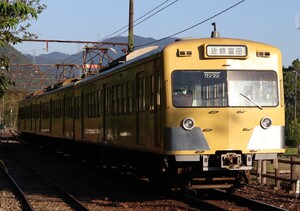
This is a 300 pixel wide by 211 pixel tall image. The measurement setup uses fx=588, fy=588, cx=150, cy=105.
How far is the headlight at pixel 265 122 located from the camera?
11109mm

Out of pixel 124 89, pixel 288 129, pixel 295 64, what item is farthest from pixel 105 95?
pixel 295 64

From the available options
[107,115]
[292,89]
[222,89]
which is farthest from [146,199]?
[292,89]

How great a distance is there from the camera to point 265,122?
36.4ft

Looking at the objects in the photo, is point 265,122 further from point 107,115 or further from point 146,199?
point 107,115

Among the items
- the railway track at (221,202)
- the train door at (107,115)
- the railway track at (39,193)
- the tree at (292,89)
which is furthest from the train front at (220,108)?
the tree at (292,89)

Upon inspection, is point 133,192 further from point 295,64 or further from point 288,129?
point 295,64

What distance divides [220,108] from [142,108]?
6.80ft

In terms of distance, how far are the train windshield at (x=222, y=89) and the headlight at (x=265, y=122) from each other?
0.26 m

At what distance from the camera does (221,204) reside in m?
11.3

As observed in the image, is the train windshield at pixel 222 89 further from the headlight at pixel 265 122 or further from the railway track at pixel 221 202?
the railway track at pixel 221 202

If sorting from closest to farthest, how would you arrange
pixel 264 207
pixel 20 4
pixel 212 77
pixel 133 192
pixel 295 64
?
pixel 20 4
pixel 264 207
pixel 212 77
pixel 133 192
pixel 295 64

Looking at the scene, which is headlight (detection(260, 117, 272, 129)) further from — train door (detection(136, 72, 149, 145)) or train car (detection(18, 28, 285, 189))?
train door (detection(136, 72, 149, 145))

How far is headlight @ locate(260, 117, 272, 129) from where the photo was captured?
1111 centimetres

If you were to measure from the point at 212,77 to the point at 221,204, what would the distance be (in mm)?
2447
